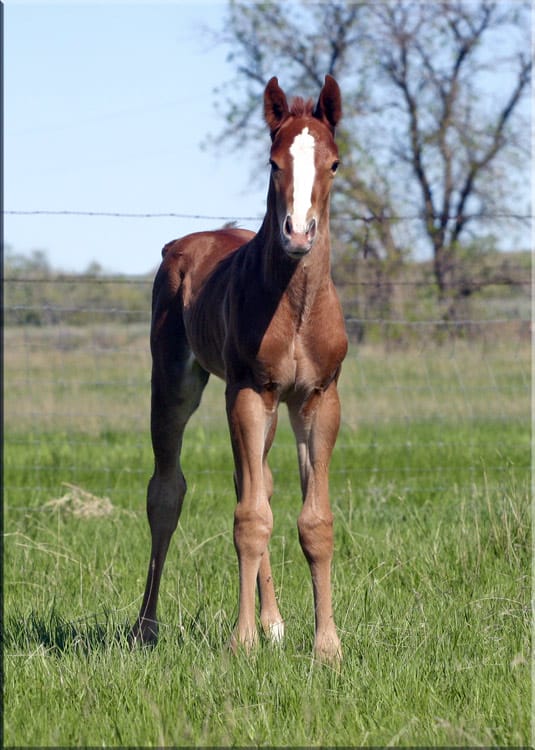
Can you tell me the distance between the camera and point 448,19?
26.7 metres

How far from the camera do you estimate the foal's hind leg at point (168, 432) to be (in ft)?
16.9

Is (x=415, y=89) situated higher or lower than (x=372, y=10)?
lower

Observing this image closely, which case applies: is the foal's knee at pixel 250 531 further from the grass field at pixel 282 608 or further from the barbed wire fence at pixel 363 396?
the barbed wire fence at pixel 363 396

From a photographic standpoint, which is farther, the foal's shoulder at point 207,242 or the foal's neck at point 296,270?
the foal's shoulder at point 207,242

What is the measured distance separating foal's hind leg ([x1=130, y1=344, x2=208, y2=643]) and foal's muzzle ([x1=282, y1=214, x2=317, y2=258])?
1.59 m

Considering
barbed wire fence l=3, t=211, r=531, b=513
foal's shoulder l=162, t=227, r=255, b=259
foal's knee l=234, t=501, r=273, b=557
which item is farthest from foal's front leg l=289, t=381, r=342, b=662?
barbed wire fence l=3, t=211, r=531, b=513

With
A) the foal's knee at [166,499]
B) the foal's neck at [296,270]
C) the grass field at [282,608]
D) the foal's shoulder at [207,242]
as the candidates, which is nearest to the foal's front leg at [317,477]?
the grass field at [282,608]

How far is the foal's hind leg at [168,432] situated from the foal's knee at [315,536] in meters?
1.04

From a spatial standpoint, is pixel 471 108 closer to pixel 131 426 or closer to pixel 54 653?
pixel 131 426

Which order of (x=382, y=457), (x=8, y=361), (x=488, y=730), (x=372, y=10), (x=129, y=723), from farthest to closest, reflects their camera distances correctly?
(x=372, y=10), (x=8, y=361), (x=382, y=457), (x=129, y=723), (x=488, y=730)

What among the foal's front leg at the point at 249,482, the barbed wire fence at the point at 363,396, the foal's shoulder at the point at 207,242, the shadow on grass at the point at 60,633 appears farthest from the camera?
the barbed wire fence at the point at 363,396

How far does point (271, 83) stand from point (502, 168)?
2363 cm

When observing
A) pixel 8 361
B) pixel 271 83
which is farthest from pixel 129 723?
pixel 8 361

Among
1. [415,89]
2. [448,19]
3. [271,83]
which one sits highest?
[448,19]
